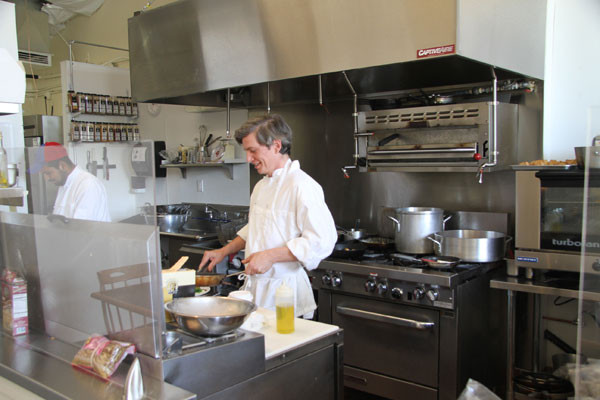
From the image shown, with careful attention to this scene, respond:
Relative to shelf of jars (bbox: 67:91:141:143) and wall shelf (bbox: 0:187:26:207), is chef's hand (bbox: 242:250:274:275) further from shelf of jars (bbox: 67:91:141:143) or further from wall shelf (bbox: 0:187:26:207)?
shelf of jars (bbox: 67:91:141:143)

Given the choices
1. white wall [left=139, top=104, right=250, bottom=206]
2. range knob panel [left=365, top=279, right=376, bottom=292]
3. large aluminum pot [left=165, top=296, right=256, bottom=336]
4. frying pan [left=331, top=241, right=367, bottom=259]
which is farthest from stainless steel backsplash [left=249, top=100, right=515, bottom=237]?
large aluminum pot [left=165, top=296, right=256, bottom=336]

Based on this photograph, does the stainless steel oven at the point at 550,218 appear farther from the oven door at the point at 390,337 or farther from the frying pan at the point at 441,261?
the oven door at the point at 390,337

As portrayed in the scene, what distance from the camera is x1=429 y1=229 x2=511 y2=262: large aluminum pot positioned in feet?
10.00

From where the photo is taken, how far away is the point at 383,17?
285 cm

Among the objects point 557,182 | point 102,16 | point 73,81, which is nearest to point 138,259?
point 557,182

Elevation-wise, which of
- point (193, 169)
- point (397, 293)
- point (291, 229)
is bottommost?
point (397, 293)

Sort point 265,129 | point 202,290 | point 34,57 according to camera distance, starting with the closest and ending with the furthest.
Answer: point 202,290, point 265,129, point 34,57

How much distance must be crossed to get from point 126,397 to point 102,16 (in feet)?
21.0

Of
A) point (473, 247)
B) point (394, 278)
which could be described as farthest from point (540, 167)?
point (394, 278)

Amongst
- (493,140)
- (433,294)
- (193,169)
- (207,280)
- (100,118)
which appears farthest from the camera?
(100,118)

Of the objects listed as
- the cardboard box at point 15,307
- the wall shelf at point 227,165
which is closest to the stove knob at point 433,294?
the cardboard box at point 15,307

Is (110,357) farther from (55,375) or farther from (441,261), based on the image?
(441,261)

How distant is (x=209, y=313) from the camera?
67.2 inches

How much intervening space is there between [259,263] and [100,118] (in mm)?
4071
